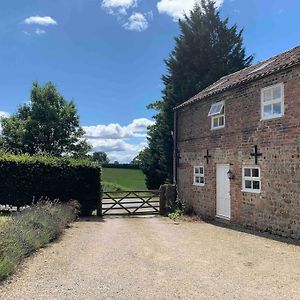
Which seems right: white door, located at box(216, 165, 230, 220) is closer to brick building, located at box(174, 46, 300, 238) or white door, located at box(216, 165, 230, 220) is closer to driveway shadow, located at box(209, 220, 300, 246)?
brick building, located at box(174, 46, 300, 238)

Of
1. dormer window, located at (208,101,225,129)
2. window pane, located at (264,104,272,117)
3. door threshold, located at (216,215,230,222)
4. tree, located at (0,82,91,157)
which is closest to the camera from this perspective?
window pane, located at (264,104,272,117)

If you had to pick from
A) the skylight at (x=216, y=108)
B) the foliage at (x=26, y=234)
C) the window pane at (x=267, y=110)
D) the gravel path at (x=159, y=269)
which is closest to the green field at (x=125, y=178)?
the skylight at (x=216, y=108)

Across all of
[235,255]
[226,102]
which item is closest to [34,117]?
[226,102]

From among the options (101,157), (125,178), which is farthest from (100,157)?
(125,178)

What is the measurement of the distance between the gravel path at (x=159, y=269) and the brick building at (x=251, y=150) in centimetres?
187

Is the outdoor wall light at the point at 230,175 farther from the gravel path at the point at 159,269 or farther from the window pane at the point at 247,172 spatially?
the gravel path at the point at 159,269

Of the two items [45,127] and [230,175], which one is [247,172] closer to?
[230,175]

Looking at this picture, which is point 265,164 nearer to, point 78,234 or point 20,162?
point 78,234

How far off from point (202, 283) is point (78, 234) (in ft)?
22.6

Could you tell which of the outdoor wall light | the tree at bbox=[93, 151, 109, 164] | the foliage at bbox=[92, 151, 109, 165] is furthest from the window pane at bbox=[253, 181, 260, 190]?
the tree at bbox=[93, 151, 109, 164]

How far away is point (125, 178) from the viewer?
150 ft

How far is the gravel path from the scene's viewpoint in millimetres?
6336

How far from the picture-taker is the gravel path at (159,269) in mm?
6336

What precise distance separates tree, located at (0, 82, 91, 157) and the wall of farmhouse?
19949 millimetres
